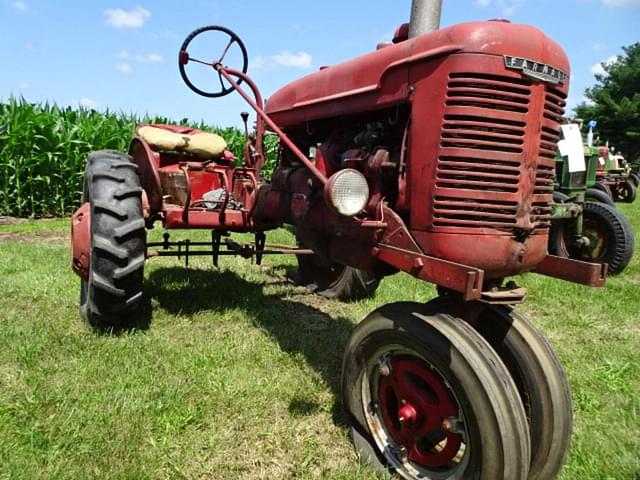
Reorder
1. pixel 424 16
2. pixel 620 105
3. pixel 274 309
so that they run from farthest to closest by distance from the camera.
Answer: pixel 620 105 → pixel 274 309 → pixel 424 16

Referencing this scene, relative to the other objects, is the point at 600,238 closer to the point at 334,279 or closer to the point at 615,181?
the point at 334,279

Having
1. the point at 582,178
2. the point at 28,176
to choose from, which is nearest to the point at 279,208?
the point at 582,178

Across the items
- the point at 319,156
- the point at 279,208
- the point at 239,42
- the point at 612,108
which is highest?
the point at 612,108

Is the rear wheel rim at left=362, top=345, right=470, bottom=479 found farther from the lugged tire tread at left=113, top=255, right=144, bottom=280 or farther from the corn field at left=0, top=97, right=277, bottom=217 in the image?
the corn field at left=0, top=97, right=277, bottom=217

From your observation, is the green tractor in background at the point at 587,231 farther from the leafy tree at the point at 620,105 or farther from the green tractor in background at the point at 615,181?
the leafy tree at the point at 620,105

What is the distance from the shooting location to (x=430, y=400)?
1.99m

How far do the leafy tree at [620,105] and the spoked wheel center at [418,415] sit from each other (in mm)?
43575

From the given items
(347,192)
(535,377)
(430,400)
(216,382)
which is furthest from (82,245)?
(535,377)

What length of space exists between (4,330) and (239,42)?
254 cm

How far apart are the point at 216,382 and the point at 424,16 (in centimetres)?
222

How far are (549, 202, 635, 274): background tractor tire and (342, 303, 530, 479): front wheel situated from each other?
4.54 meters

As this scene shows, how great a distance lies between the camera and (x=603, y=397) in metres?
2.80

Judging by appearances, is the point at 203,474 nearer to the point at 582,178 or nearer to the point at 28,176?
the point at 582,178

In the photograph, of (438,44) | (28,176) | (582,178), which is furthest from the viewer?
(28,176)
